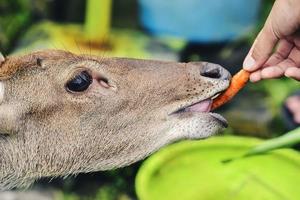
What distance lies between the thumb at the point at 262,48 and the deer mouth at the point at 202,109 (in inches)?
10.6

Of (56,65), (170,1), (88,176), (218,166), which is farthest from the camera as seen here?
(170,1)

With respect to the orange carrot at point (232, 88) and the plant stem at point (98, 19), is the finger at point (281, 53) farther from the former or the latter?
the plant stem at point (98, 19)

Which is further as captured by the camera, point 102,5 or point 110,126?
point 102,5

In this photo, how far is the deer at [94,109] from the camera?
385 cm

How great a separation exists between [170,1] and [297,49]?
106 inches

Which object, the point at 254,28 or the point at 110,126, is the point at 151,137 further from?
the point at 254,28

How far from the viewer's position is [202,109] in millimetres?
3939

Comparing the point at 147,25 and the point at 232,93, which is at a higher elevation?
the point at 232,93

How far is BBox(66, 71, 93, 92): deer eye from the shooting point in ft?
12.6

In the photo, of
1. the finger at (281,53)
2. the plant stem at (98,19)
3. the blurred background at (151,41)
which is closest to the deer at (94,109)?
the finger at (281,53)

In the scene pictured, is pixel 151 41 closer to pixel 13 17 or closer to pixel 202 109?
pixel 13 17

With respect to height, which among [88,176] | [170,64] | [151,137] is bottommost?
[88,176]

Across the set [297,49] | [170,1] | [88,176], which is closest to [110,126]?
[297,49]

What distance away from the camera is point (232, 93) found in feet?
13.1
